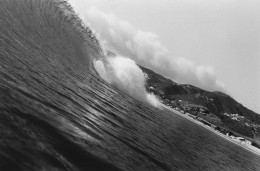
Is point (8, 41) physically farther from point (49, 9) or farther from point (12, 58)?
point (49, 9)

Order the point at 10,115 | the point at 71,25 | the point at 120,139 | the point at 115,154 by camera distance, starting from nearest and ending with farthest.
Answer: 1. the point at 10,115
2. the point at 115,154
3. the point at 120,139
4. the point at 71,25

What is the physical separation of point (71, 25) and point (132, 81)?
1750cm

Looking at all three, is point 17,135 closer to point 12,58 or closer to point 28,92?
point 28,92

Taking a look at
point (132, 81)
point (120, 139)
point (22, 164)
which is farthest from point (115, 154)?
point (132, 81)

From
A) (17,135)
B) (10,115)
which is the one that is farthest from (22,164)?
(10,115)

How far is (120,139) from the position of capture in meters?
17.9

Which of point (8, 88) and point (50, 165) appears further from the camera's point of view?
point (8, 88)

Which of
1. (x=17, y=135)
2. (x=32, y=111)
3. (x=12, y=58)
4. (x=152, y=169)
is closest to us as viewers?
(x=17, y=135)

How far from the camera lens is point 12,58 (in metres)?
19.1

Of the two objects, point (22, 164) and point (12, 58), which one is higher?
point (12, 58)

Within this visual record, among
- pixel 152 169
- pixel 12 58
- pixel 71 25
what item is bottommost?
pixel 152 169

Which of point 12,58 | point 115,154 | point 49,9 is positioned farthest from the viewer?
point 49,9

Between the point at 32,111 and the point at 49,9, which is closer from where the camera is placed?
the point at 32,111

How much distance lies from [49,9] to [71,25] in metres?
6.33
